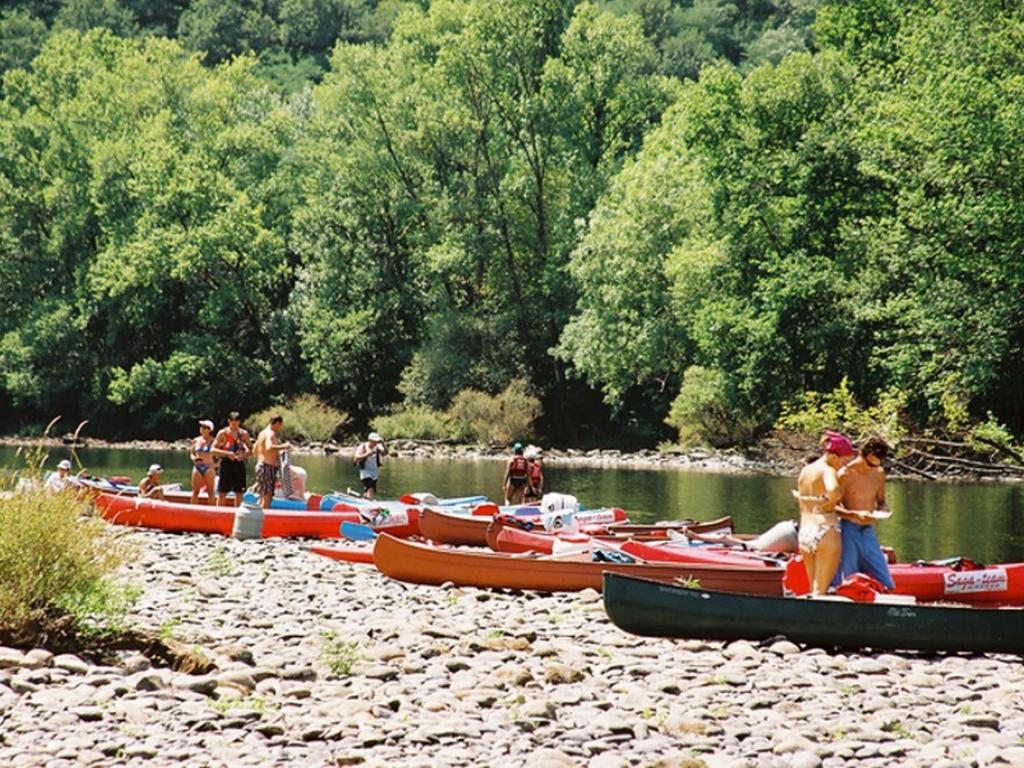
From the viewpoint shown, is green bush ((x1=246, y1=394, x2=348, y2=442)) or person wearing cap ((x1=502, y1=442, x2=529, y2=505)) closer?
person wearing cap ((x1=502, y1=442, x2=529, y2=505))

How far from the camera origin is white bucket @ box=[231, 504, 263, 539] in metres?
19.5

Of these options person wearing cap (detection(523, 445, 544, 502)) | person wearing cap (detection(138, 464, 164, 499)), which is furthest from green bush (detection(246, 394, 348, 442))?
person wearing cap (detection(523, 445, 544, 502))

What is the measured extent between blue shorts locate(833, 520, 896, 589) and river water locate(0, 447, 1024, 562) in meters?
6.88

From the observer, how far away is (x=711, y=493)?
30.9 m

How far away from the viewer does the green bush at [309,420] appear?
5303 centimetres

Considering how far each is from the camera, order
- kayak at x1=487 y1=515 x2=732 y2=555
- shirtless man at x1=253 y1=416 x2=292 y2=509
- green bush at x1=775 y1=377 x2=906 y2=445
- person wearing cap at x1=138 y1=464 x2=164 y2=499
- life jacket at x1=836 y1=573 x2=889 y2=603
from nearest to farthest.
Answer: life jacket at x1=836 y1=573 x2=889 y2=603 → kayak at x1=487 y1=515 x2=732 y2=555 → shirtless man at x1=253 y1=416 x2=292 y2=509 → person wearing cap at x1=138 y1=464 x2=164 y2=499 → green bush at x1=775 y1=377 x2=906 y2=445

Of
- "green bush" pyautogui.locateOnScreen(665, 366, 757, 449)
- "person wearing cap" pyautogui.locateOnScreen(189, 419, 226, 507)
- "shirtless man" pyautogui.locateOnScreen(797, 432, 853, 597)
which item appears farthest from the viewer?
"green bush" pyautogui.locateOnScreen(665, 366, 757, 449)

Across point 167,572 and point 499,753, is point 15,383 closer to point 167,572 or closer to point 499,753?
point 167,572

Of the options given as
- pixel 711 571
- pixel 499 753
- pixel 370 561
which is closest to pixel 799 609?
pixel 711 571

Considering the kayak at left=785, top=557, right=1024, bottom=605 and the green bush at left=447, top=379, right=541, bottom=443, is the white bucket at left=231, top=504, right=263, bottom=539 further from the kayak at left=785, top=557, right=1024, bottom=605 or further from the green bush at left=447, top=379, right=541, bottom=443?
the green bush at left=447, top=379, right=541, bottom=443

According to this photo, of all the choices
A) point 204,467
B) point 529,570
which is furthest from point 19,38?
point 529,570

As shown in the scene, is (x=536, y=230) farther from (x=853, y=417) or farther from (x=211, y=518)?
(x=211, y=518)

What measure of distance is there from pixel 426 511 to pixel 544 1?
129 ft

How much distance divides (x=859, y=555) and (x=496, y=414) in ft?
122
